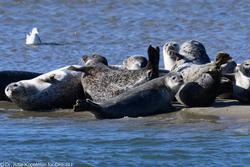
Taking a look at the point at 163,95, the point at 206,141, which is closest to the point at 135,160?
the point at 206,141

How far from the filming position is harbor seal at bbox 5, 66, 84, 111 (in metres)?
11.0

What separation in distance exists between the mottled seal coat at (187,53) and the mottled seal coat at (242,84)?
1.30m

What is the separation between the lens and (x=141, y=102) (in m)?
10.1

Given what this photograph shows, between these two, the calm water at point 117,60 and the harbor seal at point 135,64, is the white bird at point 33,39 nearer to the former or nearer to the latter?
the calm water at point 117,60

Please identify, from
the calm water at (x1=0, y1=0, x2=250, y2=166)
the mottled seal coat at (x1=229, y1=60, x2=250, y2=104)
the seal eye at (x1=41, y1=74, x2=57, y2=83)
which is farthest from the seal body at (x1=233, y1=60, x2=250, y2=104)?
the seal eye at (x1=41, y1=74, x2=57, y2=83)

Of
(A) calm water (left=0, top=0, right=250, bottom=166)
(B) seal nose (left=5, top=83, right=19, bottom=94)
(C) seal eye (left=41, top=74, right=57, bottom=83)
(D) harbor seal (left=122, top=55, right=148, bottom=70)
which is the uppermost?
(D) harbor seal (left=122, top=55, right=148, bottom=70)

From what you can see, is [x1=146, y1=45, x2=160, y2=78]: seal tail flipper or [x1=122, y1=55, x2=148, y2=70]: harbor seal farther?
[x1=122, y1=55, x2=148, y2=70]: harbor seal

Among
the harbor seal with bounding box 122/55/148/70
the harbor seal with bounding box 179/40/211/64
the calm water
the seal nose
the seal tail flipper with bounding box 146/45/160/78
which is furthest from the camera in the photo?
the harbor seal with bounding box 179/40/211/64

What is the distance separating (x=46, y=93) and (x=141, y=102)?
58.5 inches

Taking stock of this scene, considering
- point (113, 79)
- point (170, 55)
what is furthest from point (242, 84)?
point (170, 55)

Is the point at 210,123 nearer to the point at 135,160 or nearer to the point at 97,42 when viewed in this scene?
the point at 135,160

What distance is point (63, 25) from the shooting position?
1934cm

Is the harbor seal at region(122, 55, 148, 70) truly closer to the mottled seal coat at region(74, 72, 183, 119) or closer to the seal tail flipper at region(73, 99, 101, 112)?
the mottled seal coat at region(74, 72, 183, 119)

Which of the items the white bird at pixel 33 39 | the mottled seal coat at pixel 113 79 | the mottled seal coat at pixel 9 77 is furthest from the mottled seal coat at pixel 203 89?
the white bird at pixel 33 39
